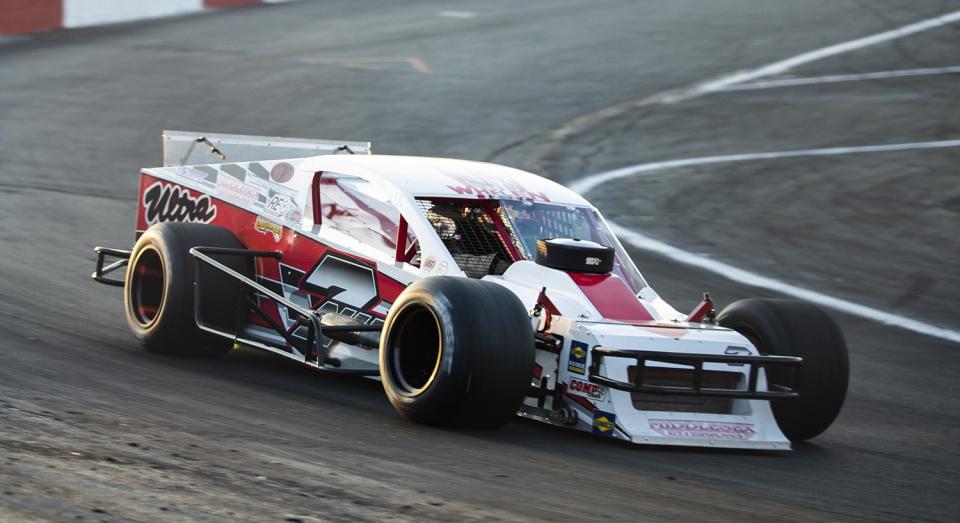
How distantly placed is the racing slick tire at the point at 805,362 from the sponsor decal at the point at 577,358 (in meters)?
1.22

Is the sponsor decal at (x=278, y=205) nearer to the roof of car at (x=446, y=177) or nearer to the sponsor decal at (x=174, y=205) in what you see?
the roof of car at (x=446, y=177)

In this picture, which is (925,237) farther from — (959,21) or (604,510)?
(959,21)

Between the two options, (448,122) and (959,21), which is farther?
(959,21)

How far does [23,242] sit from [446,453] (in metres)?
6.97

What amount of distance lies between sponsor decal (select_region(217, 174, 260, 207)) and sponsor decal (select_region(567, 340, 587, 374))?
2815mm

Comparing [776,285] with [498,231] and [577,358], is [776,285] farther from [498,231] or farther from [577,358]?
[577,358]

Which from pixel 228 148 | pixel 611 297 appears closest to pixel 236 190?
pixel 228 148

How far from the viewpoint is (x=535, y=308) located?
7.39m

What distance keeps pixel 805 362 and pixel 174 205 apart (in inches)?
175

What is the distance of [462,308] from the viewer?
6.75 m

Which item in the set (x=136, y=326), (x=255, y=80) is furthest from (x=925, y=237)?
(x=255, y=80)

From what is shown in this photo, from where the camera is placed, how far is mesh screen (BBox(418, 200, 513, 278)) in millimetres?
8008

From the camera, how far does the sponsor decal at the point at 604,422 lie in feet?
22.9

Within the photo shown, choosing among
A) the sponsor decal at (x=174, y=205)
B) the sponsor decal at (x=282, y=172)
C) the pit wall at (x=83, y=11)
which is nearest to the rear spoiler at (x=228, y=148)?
the sponsor decal at (x=174, y=205)
